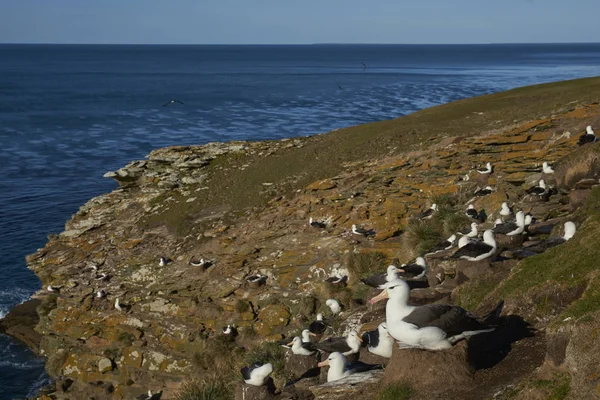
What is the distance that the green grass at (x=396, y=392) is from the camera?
9766mm

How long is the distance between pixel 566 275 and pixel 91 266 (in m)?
23.6

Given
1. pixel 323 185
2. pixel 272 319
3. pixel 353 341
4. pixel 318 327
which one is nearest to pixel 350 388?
pixel 353 341

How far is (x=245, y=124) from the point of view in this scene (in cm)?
8606

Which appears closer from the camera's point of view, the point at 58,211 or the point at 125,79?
the point at 58,211

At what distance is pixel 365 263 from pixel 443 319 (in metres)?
12.9

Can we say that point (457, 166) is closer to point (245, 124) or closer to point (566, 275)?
point (566, 275)

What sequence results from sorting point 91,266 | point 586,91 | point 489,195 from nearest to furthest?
point 489,195, point 91,266, point 586,91

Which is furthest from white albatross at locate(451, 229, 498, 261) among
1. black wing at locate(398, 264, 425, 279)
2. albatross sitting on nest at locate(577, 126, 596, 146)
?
albatross sitting on nest at locate(577, 126, 596, 146)

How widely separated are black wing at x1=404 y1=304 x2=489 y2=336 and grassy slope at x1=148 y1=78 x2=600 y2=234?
22.8m

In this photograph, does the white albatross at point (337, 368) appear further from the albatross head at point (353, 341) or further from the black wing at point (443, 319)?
the black wing at point (443, 319)

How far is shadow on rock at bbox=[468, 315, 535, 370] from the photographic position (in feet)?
34.2

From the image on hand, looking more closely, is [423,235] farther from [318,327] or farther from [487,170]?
[487,170]

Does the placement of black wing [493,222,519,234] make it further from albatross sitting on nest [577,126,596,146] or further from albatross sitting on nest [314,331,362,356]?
albatross sitting on nest [577,126,596,146]

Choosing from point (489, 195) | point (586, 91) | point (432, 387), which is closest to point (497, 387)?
point (432, 387)
